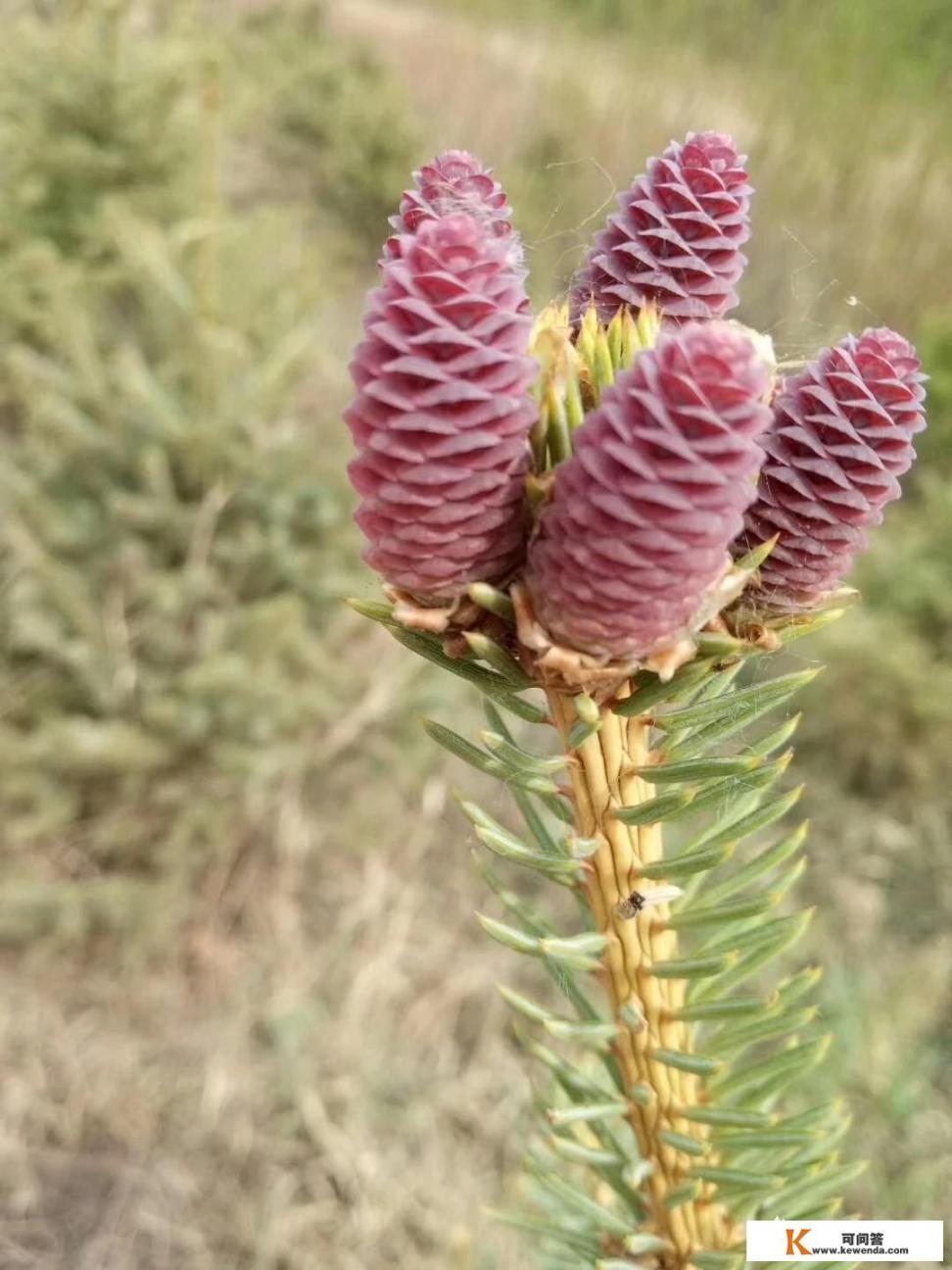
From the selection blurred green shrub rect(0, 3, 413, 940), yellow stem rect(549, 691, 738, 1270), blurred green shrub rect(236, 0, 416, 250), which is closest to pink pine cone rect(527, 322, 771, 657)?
yellow stem rect(549, 691, 738, 1270)

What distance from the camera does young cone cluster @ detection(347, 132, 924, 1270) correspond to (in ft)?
1.13

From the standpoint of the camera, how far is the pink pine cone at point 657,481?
34 centimetres

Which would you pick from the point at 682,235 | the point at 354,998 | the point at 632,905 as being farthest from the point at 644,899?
the point at 354,998

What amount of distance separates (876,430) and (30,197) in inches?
107

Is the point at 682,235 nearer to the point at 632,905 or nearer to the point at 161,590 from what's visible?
the point at 632,905

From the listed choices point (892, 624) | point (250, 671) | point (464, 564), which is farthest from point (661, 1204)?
point (892, 624)

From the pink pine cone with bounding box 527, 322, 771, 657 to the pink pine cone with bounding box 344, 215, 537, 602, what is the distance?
31 mm

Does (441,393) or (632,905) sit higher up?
(441,393)

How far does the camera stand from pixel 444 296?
13.5 inches

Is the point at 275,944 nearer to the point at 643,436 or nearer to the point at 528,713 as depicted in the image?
the point at 528,713

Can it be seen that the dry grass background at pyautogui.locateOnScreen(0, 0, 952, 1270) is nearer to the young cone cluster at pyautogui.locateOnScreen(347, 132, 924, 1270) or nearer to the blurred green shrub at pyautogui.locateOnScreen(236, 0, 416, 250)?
the young cone cluster at pyautogui.locateOnScreen(347, 132, 924, 1270)

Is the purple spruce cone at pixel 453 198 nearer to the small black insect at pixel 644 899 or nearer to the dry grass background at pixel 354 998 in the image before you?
the small black insect at pixel 644 899

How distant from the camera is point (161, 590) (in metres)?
1.99

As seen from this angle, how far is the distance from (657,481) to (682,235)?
16 cm
